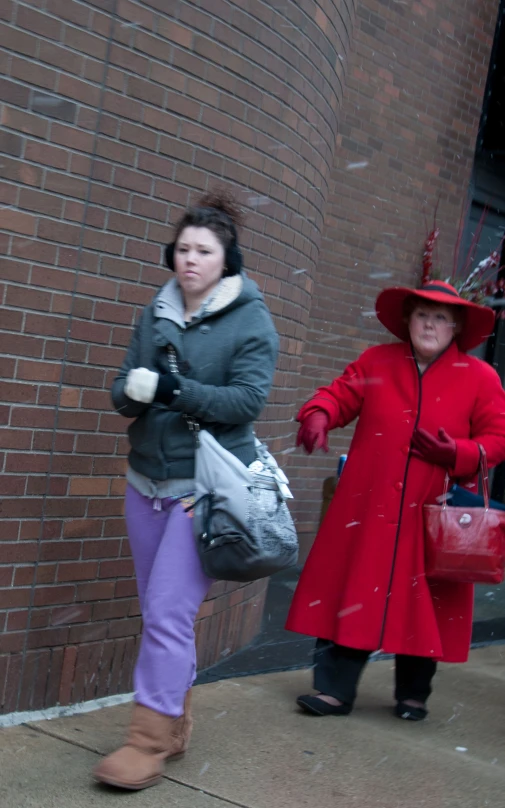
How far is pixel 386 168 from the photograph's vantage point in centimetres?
788

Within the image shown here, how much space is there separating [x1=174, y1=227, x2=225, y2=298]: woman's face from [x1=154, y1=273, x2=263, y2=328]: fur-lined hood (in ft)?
0.14

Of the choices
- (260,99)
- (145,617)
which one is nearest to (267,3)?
(260,99)

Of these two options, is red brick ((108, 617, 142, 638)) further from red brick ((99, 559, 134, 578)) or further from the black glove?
the black glove

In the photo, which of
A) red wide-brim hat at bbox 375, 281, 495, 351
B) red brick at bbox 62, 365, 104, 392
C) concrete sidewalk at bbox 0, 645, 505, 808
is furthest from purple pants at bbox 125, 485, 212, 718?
red wide-brim hat at bbox 375, 281, 495, 351

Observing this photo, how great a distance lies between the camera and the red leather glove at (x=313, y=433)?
4238 mm

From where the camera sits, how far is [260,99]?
472cm

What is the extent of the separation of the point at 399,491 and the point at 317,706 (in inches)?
36.2

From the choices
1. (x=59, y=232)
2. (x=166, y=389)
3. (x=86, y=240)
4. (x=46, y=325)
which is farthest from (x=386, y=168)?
(x=166, y=389)

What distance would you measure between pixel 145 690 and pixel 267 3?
294 centimetres

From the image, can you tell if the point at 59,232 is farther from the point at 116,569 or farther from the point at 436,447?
the point at 436,447

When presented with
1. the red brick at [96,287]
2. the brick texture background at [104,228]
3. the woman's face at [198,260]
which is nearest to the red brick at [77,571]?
the brick texture background at [104,228]

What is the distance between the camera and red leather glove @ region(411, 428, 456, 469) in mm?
4242

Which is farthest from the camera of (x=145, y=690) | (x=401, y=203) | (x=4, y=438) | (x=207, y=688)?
(x=401, y=203)

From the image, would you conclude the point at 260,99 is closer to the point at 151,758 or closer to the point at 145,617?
the point at 145,617
